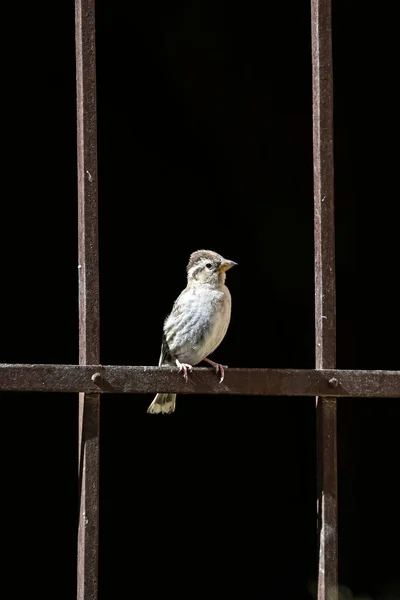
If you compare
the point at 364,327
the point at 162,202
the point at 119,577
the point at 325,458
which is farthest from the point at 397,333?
the point at 325,458

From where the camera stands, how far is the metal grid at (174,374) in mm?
2760

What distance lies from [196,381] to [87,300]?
0.35 meters

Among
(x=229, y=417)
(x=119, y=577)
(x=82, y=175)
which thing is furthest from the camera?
(x=229, y=417)

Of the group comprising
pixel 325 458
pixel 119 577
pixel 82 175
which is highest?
pixel 82 175

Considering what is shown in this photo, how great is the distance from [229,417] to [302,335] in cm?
53

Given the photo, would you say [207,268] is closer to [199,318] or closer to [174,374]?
[199,318]

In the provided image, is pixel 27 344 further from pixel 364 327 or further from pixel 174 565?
pixel 364 327

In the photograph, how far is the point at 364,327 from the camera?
5383 mm

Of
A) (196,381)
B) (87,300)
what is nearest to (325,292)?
(196,381)

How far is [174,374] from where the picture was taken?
289cm

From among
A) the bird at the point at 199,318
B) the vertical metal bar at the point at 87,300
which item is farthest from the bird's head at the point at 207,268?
the vertical metal bar at the point at 87,300

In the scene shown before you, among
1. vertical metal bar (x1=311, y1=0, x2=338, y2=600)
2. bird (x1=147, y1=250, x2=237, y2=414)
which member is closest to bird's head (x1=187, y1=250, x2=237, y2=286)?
bird (x1=147, y1=250, x2=237, y2=414)

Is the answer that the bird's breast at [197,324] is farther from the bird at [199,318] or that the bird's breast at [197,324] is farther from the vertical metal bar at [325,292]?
the vertical metal bar at [325,292]

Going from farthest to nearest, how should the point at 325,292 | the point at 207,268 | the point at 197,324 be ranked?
1. the point at 207,268
2. the point at 197,324
3. the point at 325,292
